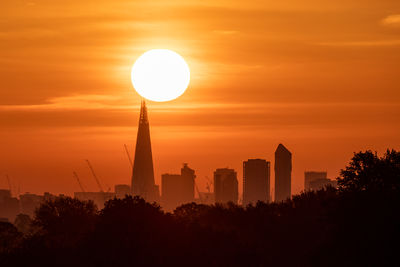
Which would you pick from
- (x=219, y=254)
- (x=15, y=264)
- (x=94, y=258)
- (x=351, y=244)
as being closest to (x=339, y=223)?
(x=351, y=244)

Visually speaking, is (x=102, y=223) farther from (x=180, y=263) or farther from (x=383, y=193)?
(x=383, y=193)

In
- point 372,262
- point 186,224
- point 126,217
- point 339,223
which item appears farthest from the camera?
point 186,224

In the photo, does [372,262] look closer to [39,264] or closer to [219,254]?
[219,254]

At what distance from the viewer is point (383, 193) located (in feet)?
519

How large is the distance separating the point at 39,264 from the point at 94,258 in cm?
680

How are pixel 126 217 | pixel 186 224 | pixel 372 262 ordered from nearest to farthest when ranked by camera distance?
pixel 372 262 < pixel 126 217 < pixel 186 224

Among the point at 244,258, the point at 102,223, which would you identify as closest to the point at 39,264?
the point at 102,223

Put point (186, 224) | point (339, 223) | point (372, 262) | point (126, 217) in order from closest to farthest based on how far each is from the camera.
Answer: point (372, 262) < point (339, 223) < point (126, 217) < point (186, 224)

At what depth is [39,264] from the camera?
16038 cm

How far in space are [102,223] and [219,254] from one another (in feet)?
58.3

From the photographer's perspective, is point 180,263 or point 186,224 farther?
point 186,224

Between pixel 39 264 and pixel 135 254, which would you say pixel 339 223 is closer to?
pixel 135 254

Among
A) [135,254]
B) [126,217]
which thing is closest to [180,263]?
[135,254]

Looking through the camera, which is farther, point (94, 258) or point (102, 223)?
point (102, 223)
